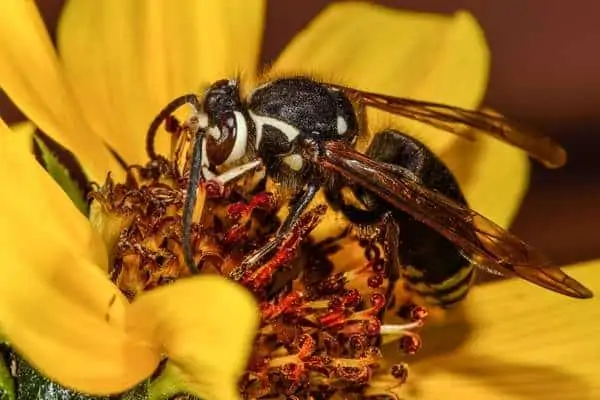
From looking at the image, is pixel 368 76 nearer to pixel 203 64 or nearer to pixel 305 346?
pixel 203 64

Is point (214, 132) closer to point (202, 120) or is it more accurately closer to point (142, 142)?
point (202, 120)

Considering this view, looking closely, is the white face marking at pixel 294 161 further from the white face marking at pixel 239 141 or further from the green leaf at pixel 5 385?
the green leaf at pixel 5 385

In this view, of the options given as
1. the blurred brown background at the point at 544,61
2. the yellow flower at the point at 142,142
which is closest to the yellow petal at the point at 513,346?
the yellow flower at the point at 142,142

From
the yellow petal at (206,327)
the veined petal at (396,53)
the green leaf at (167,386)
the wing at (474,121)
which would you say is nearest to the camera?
the yellow petal at (206,327)

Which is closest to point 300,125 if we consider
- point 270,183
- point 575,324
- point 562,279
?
point 270,183

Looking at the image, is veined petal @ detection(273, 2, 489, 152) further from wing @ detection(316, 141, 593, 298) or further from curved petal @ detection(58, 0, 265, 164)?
wing @ detection(316, 141, 593, 298)

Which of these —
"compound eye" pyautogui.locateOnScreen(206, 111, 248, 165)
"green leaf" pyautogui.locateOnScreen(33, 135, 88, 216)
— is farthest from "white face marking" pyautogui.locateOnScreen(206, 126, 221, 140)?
"green leaf" pyautogui.locateOnScreen(33, 135, 88, 216)
